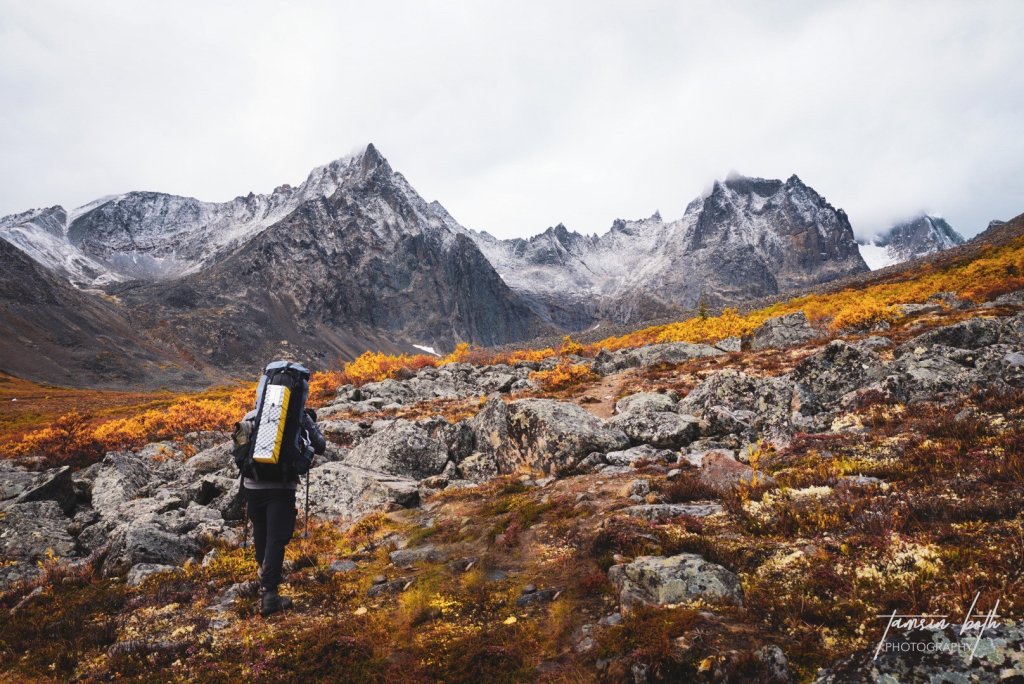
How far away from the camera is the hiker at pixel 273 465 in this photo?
736cm

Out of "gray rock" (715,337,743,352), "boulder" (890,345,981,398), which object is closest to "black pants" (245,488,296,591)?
"boulder" (890,345,981,398)

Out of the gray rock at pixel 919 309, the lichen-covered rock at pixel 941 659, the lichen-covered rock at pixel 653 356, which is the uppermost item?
the gray rock at pixel 919 309

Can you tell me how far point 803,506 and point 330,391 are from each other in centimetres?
4505

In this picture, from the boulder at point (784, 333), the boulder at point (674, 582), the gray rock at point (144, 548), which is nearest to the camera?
the boulder at point (674, 582)

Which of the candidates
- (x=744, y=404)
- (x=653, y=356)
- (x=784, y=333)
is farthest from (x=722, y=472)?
(x=784, y=333)

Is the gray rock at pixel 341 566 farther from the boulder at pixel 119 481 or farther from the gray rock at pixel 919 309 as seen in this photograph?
the gray rock at pixel 919 309

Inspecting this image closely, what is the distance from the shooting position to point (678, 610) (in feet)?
17.8

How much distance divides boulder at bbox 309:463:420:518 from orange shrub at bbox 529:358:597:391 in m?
20.0

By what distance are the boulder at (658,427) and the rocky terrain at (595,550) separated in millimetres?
71

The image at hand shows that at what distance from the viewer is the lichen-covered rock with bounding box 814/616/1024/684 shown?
11.6 ft

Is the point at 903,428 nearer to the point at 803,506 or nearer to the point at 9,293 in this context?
the point at 803,506

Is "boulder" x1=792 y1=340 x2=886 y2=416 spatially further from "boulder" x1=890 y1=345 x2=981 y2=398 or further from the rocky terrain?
"boulder" x1=890 y1=345 x2=981 y2=398

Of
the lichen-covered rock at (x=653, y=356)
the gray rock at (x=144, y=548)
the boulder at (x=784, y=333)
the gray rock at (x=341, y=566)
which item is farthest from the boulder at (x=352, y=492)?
the boulder at (x=784, y=333)
